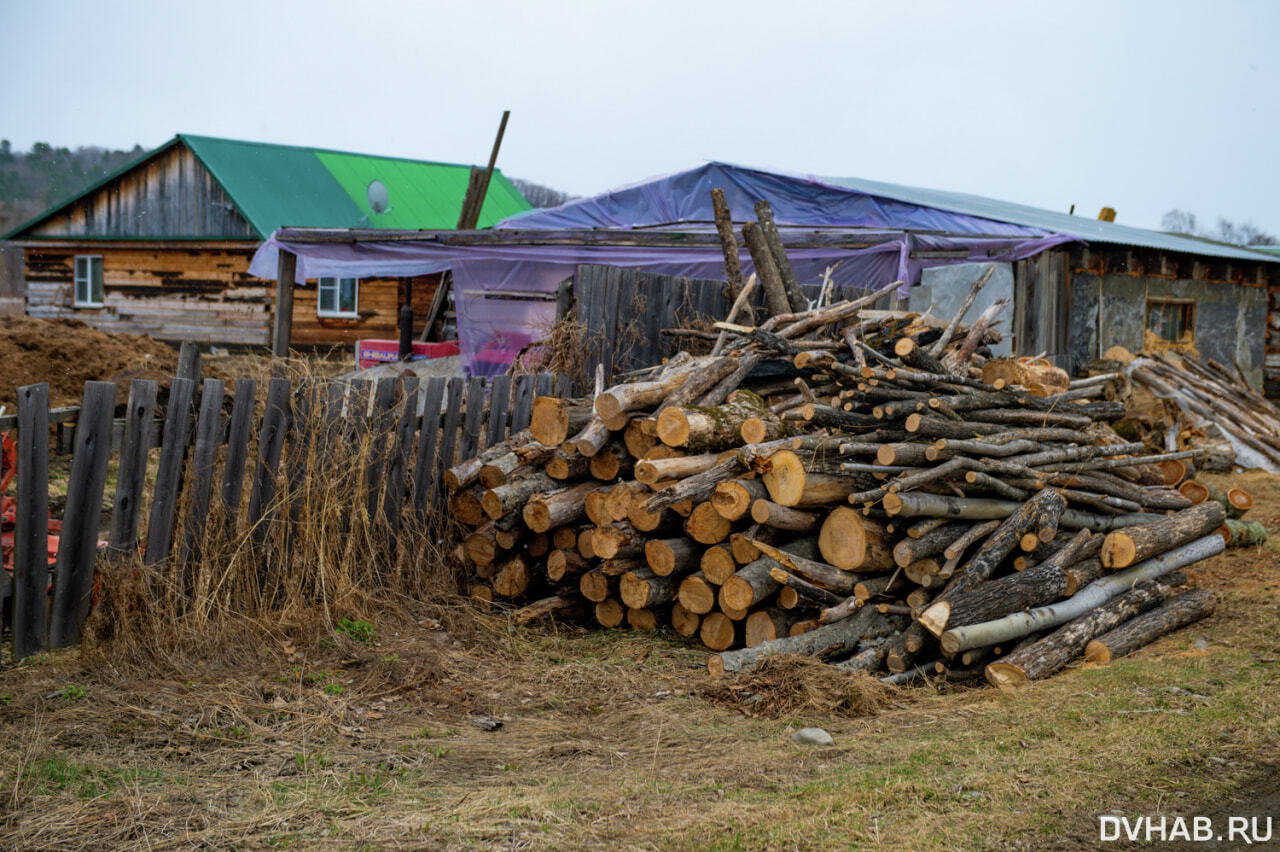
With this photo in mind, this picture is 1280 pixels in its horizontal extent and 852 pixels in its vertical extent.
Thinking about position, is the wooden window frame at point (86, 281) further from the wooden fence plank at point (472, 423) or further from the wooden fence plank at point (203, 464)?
the wooden fence plank at point (203, 464)

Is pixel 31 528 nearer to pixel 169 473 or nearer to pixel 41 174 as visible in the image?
pixel 169 473

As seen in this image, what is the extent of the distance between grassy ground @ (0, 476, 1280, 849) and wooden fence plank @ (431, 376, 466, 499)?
1.15m

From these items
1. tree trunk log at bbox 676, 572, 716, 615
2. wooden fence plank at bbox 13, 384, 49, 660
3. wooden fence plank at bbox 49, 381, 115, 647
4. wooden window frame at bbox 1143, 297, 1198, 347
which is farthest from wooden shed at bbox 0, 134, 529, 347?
tree trunk log at bbox 676, 572, 716, 615

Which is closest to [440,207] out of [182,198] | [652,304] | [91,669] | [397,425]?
[182,198]

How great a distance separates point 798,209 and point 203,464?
39.8 feet

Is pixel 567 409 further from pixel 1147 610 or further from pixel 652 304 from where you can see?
pixel 1147 610

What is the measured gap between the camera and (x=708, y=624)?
5867 millimetres

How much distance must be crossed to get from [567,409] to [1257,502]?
7.80 metres

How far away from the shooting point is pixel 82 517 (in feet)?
16.5

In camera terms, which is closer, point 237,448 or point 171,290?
point 237,448

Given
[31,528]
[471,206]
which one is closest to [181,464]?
[31,528]

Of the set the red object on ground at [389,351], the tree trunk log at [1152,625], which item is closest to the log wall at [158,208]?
the red object on ground at [389,351]

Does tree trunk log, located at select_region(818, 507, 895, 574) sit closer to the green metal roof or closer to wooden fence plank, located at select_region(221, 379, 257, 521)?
wooden fence plank, located at select_region(221, 379, 257, 521)

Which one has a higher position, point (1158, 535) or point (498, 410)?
point (498, 410)
